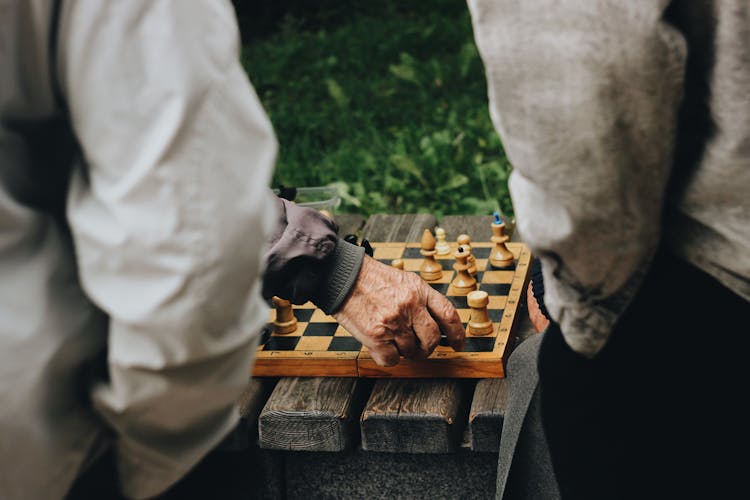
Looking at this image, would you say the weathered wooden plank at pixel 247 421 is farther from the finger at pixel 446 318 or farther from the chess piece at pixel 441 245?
the chess piece at pixel 441 245

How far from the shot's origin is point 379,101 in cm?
537

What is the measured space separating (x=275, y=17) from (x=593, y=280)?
6892mm

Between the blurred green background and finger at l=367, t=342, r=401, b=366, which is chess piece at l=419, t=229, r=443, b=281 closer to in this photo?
finger at l=367, t=342, r=401, b=366

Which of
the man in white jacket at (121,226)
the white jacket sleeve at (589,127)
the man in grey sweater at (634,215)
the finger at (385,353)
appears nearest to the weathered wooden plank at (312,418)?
the finger at (385,353)

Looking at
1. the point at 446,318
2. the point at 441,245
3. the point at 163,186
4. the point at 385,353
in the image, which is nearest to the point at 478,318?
the point at 446,318

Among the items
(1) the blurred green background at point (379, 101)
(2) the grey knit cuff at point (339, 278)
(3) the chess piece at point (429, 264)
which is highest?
(2) the grey knit cuff at point (339, 278)

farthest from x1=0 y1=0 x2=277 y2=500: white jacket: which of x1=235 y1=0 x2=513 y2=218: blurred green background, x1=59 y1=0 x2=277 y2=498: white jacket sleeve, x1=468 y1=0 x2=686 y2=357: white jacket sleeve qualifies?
x1=235 y1=0 x2=513 y2=218: blurred green background

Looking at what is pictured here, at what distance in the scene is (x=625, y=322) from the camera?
4.26ft

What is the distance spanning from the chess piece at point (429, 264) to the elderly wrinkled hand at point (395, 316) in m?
0.41

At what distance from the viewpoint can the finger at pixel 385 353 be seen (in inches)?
81.4

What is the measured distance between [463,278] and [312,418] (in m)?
0.56

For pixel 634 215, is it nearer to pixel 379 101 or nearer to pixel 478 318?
pixel 478 318

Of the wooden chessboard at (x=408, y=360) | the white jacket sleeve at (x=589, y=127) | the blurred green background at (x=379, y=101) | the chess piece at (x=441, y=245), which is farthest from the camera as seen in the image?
the blurred green background at (x=379, y=101)

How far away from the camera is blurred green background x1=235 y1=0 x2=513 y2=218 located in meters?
4.07
